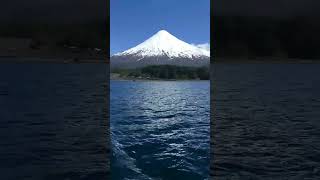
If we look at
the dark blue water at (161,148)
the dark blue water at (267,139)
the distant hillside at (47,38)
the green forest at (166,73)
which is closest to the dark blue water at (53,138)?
the dark blue water at (161,148)

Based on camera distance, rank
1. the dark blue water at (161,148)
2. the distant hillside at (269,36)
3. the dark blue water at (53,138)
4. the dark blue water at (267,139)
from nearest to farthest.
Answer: the dark blue water at (53,138) < the dark blue water at (267,139) < the dark blue water at (161,148) < the distant hillside at (269,36)

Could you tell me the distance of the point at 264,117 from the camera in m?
32.5

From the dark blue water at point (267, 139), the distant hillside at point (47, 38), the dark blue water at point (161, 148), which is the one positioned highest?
the distant hillside at point (47, 38)

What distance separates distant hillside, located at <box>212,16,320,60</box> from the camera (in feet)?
80.0

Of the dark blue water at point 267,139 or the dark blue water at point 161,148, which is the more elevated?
the dark blue water at point 267,139

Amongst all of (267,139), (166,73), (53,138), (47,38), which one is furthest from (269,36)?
(166,73)

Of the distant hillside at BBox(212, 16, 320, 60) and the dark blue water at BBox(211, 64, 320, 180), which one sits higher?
the distant hillside at BBox(212, 16, 320, 60)

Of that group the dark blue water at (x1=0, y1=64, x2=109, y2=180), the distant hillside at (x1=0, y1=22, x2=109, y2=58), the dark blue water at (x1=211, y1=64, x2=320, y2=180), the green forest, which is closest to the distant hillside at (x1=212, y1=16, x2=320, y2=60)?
the dark blue water at (x1=211, y1=64, x2=320, y2=180)

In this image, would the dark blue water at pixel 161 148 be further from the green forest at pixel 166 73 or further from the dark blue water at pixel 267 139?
the green forest at pixel 166 73

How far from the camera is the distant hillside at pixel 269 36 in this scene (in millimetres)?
24375

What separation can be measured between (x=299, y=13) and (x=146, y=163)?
448 inches

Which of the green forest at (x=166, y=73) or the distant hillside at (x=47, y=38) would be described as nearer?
the distant hillside at (x=47, y=38)

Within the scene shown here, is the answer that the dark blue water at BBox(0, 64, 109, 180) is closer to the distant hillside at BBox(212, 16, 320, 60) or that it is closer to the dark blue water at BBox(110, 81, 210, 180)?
the dark blue water at BBox(110, 81, 210, 180)

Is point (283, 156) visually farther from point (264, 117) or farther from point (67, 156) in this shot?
point (264, 117)
